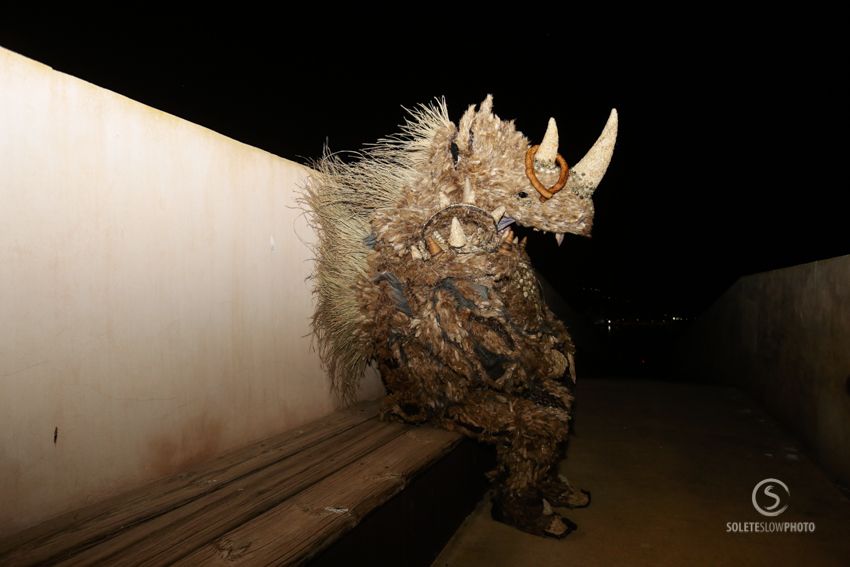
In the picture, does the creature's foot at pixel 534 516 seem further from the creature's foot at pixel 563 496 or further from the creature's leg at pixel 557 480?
the creature's foot at pixel 563 496

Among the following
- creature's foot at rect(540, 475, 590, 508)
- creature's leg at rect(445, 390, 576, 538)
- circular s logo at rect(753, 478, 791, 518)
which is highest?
creature's leg at rect(445, 390, 576, 538)

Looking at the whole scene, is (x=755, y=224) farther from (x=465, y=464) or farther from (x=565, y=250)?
(x=465, y=464)

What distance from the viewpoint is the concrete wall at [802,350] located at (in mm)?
2968

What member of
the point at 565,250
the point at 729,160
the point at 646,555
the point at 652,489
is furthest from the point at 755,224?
the point at 646,555

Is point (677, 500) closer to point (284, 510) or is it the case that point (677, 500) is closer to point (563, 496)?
point (563, 496)

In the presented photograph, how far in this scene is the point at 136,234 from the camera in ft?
5.21

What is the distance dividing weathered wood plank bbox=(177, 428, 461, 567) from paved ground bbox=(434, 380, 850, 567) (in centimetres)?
63

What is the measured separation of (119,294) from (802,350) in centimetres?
463

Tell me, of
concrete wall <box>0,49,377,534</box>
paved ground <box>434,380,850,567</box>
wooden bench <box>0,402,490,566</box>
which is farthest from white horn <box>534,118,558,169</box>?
paved ground <box>434,380,850,567</box>

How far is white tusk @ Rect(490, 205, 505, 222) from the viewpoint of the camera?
2261 mm

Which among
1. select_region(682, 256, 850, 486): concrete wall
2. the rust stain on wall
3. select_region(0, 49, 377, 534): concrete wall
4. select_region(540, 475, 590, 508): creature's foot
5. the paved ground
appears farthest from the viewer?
select_region(682, 256, 850, 486): concrete wall

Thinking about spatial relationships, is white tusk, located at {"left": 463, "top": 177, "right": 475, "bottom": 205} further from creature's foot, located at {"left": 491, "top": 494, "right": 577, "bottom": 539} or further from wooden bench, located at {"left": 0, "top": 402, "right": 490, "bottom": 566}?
creature's foot, located at {"left": 491, "top": 494, "right": 577, "bottom": 539}

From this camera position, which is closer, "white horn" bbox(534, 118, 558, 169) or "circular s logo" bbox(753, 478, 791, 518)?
"white horn" bbox(534, 118, 558, 169)

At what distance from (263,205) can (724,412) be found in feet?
15.1
